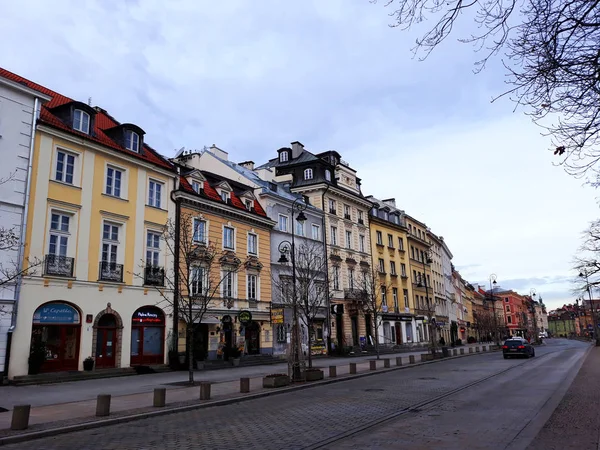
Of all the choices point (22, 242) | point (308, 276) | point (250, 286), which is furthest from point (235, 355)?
point (22, 242)

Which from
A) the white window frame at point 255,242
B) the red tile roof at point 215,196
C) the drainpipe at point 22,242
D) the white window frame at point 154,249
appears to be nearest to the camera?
the drainpipe at point 22,242

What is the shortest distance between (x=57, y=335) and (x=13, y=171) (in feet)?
24.5

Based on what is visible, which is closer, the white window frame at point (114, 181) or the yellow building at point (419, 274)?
the white window frame at point (114, 181)

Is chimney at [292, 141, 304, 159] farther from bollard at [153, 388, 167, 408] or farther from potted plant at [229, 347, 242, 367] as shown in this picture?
bollard at [153, 388, 167, 408]

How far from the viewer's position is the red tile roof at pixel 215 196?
28.9 metres

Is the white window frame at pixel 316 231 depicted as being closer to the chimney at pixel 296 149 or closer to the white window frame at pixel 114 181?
→ the chimney at pixel 296 149

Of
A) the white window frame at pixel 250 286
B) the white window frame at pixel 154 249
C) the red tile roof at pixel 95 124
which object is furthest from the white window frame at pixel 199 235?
the white window frame at pixel 250 286

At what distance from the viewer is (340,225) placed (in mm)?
44375

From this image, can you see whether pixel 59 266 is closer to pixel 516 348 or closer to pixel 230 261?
pixel 230 261

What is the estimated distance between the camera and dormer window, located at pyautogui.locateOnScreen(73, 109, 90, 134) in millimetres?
23402

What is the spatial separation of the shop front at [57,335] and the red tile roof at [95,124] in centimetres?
832

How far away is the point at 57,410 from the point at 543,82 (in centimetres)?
1333

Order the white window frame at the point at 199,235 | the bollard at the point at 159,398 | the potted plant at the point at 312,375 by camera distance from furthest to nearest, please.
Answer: the white window frame at the point at 199,235 → the potted plant at the point at 312,375 → the bollard at the point at 159,398

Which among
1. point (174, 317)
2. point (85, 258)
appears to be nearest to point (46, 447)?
point (85, 258)
